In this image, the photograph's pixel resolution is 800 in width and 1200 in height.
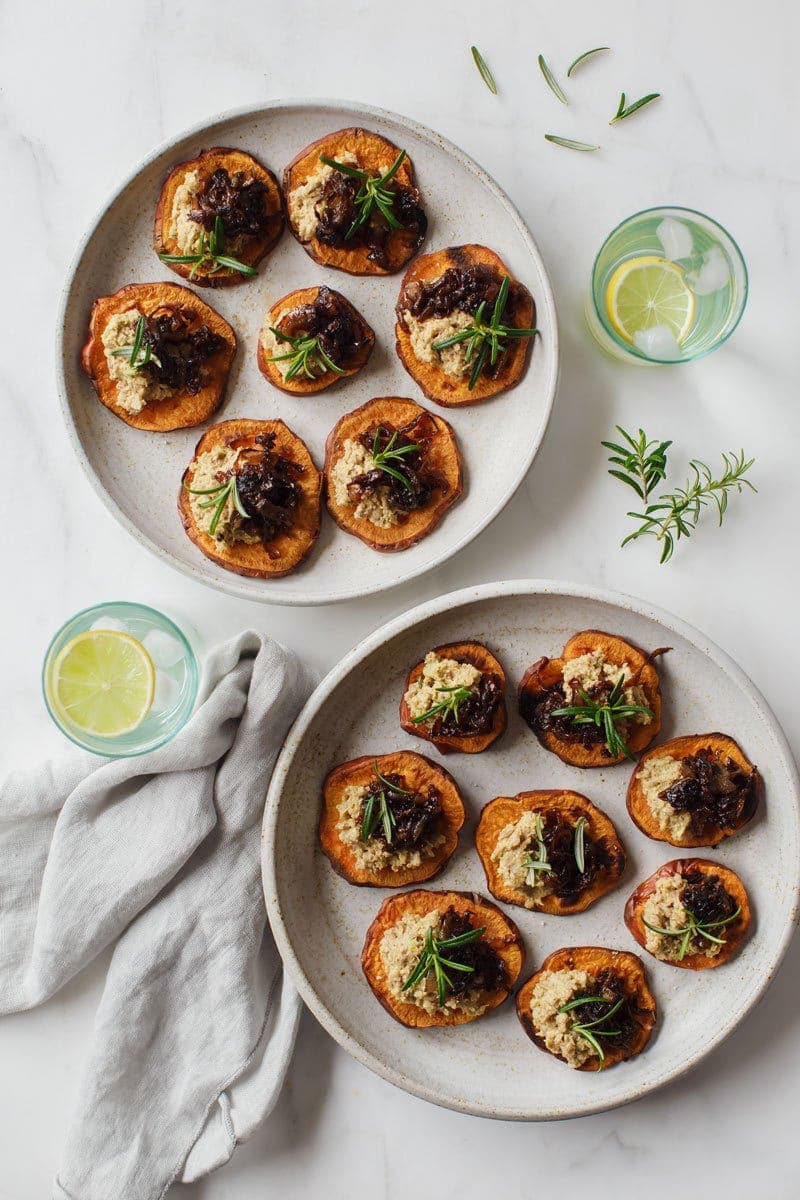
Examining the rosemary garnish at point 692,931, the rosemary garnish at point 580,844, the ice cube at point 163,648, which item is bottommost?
the rosemary garnish at point 692,931

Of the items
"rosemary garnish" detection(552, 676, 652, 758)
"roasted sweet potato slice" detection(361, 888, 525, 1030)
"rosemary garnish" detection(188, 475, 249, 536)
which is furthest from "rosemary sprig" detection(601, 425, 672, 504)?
"roasted sweet potato slice" detection(361, 888, 525, 1030)

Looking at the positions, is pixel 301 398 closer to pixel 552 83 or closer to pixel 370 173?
pixel 370 173

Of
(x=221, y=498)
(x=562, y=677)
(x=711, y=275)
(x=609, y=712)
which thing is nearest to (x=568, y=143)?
(x=711, y=275)

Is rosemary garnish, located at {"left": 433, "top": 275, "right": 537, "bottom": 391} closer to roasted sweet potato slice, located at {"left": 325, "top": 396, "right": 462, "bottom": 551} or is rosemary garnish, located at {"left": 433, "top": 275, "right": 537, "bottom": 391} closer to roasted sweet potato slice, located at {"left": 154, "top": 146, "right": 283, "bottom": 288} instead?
roasted sweet potato slice, located at {"left": 325, "top": 396, "right": 462, "bottom": 551}

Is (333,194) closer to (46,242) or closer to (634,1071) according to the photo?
(46,242)

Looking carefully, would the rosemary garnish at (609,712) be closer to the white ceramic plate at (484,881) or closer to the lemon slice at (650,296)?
the white ceramic plate at (484,881)

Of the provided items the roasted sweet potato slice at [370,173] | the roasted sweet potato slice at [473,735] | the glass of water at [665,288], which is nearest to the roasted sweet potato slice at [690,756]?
the roasted sweet potato slice at [473,735]
